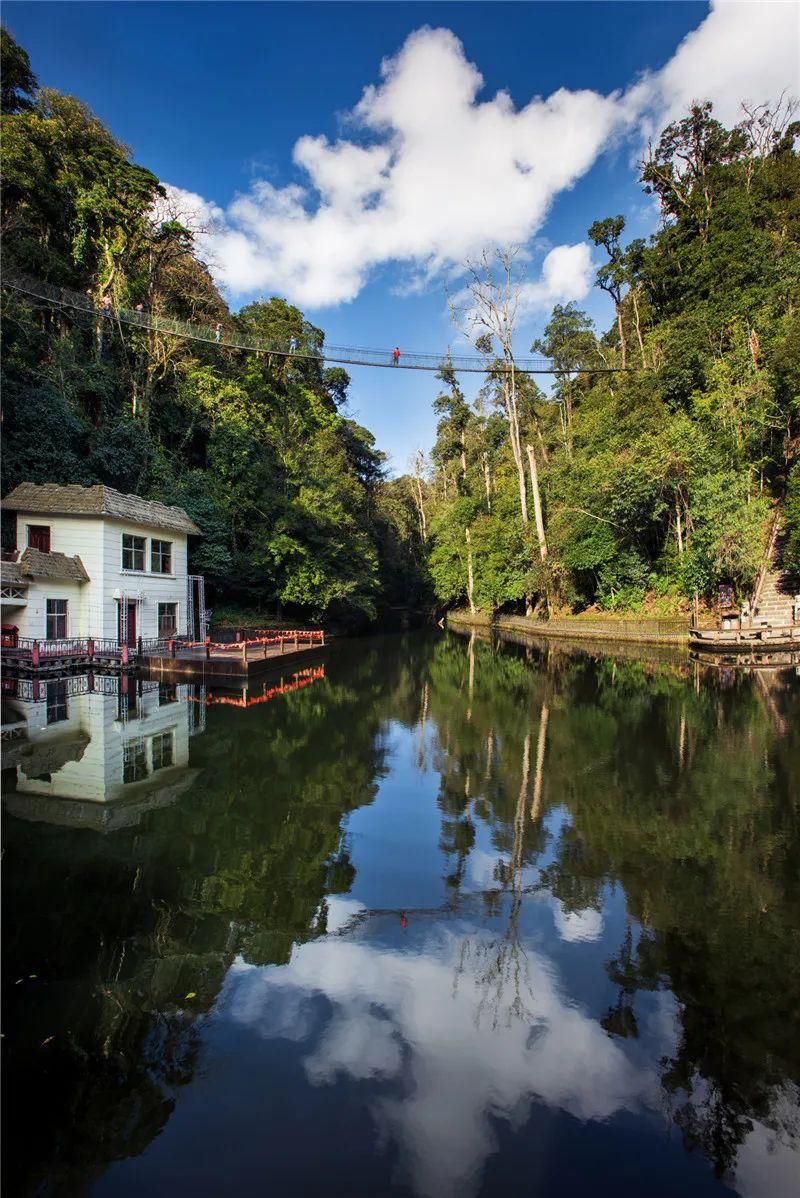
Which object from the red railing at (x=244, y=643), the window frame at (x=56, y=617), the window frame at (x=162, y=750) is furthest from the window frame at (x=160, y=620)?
the window frame at (x=162, y=750)

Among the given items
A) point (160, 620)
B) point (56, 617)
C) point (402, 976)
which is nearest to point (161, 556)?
point (160, 620)

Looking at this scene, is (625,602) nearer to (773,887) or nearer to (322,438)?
(322,438)

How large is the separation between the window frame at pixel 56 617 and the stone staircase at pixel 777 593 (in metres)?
22.6

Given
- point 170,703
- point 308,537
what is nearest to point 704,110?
point 308,537

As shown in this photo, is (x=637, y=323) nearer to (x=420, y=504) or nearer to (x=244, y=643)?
(x=420, y=504)

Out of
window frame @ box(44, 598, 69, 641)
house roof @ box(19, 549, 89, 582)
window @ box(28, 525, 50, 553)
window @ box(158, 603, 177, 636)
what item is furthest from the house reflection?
window @ box(158, 603, 177, 636)

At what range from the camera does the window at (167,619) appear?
20.3 m

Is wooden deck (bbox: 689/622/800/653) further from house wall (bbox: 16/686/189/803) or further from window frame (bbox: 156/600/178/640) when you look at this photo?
window frame (bbox: 156/600/178/640)

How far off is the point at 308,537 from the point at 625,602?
14488 millimetres

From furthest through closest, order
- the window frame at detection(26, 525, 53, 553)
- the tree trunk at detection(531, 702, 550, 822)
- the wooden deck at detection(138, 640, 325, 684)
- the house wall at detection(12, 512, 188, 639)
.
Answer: the window frame at detection(26, 525, 53, 553)
the wooden deck at detection(138, 640, 325, 684)
the house wall at detection(12, 512, 188, 639)
the tree trunk at detection(531, 702, 550, 822)

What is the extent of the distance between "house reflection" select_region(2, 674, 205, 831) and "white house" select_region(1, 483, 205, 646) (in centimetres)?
292

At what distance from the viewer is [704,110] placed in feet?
109

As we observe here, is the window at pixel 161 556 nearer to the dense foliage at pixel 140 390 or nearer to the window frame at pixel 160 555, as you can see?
the window frame at pixel 160 555

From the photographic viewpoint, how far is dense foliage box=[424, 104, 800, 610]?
848 inches
